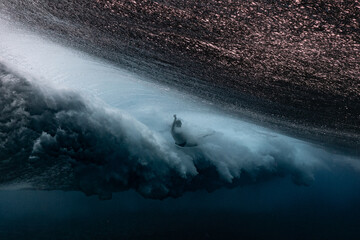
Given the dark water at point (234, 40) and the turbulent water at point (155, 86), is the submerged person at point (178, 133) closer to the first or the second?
the turbulent water at point (155, 86)

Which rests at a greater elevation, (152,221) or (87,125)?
(87,125)

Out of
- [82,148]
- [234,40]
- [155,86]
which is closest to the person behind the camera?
[234,40]

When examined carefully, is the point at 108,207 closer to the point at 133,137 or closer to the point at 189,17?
the point at 133,137

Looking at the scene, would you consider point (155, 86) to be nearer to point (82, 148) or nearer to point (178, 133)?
point (82, 148)

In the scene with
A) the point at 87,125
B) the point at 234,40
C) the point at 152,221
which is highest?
the point at 234,40

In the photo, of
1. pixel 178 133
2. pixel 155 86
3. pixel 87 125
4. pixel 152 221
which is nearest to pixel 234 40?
pixel 155 86
